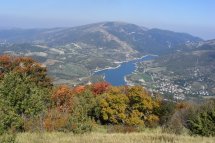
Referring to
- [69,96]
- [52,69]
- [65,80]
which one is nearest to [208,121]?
[69,96]

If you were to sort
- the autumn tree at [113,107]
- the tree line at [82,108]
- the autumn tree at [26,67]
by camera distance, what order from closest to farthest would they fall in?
the tree line at [82,108] → the autumn tree at [113,107] → the autumn tree at [26,67]

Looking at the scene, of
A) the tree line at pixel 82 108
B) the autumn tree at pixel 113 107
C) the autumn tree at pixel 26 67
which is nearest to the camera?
the tree line at pixel 82 108

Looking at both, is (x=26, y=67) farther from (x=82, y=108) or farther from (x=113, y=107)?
(x=82, y=108)

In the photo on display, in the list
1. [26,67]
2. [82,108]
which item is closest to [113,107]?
[26,67]

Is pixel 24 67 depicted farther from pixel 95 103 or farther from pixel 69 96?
pixel 95 103

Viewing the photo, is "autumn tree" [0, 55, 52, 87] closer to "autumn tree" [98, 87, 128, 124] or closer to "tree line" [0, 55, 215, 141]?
"tree line" [0, 55, 215, 141]

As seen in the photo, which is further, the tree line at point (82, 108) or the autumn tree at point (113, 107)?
the autumn tree at point (113, 107)

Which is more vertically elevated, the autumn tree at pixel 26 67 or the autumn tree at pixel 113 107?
the autumn tree at pixel 26 67

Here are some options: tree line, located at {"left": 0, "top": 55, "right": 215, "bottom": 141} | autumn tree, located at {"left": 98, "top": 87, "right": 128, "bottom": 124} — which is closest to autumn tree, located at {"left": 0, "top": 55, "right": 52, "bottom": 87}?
tree line, located at {"left": 0, "top": 55, "right": 215, "bottom": 141}

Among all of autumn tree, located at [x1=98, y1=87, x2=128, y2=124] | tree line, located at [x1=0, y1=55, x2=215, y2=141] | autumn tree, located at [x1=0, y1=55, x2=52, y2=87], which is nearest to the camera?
tree line, located at [x1=0, y1=55, x2=215, y2=141]

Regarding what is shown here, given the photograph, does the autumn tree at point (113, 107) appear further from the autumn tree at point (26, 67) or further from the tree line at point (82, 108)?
the autumn tree at point (26, 67)

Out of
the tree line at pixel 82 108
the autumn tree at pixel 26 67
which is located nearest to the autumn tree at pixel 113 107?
the tree line at pixel 82 108
